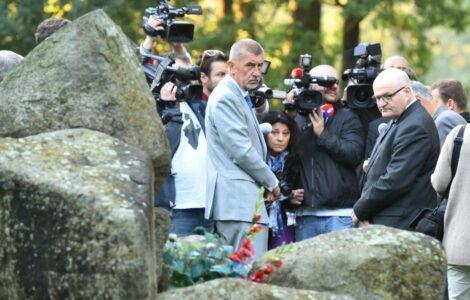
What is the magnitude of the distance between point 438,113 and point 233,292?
15.9 feet

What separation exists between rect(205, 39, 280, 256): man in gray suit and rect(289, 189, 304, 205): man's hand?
36.6 inches

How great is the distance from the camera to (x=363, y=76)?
10062mm

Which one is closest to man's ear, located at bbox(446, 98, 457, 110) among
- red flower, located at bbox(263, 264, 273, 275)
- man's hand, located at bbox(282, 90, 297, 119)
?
man's hand, located at bbox(282, 90, 297, 119)

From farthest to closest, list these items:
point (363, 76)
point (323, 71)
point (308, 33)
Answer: point (308, 33) → point (323, 71) → point (363, 76)

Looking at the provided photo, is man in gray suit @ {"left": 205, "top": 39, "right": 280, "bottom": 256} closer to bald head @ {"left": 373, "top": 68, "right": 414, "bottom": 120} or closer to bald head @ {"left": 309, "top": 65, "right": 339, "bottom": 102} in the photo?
bald head @ {"left": 373, "top": 68, "right": 414, "bottom": 120}

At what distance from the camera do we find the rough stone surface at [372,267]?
224 inches

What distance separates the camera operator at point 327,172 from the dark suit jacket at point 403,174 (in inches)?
33.0

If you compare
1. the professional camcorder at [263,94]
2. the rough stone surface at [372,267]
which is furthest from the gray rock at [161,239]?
the professional camcorder at [263,94]

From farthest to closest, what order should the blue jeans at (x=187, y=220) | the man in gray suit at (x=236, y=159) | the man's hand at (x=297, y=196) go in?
the man's hand at (x=297, y=196), the blue jeans at (x=187, y=220), the man in gray suit at (x=236, y=159)

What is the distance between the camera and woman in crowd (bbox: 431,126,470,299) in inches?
320

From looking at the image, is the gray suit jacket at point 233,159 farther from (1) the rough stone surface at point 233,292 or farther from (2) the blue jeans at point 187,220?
(1) the rough stone surface at point 233,292

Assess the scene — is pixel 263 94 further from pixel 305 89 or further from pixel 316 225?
pixel 316 225

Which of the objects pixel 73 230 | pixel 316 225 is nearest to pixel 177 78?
pixel 316 225

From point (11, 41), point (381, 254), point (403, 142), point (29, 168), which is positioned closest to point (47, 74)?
point (29, 168)
